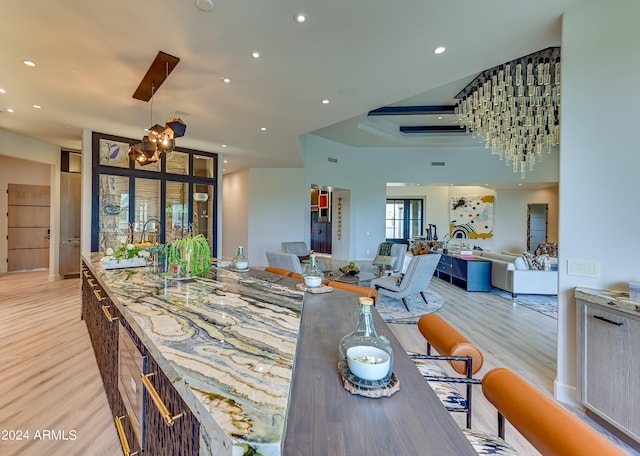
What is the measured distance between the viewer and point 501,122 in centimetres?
580

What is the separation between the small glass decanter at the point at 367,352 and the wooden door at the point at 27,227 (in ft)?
34.2

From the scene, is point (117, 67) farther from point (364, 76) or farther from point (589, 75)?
point (589, 75)

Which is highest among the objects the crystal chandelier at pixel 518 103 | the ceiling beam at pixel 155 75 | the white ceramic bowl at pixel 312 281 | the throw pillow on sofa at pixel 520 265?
the crystal chandelier at pixel 518 103

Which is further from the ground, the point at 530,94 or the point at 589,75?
the point at 530,94

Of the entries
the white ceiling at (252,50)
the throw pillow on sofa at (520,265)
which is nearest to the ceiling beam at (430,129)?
the throw pillow on sofa at (520,265)

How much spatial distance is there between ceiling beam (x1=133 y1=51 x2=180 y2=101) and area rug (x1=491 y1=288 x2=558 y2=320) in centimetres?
603

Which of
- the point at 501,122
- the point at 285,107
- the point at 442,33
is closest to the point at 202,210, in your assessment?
the point at 285,107

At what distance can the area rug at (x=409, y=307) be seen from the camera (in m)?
4.27

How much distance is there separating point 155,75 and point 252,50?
1.18 metres

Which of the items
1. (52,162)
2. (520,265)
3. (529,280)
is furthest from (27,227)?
(529,280)

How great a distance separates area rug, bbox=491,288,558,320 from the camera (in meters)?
4.66

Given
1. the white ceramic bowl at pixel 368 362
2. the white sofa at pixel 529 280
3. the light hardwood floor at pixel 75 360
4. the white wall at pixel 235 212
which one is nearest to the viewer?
the white ceramic bowl at pixel 368 362

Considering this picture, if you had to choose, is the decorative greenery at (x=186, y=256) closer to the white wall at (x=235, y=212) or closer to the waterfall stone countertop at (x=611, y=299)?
the waterfall stone countertop at (x=611, y=299)

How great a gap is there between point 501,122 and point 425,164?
395cm
